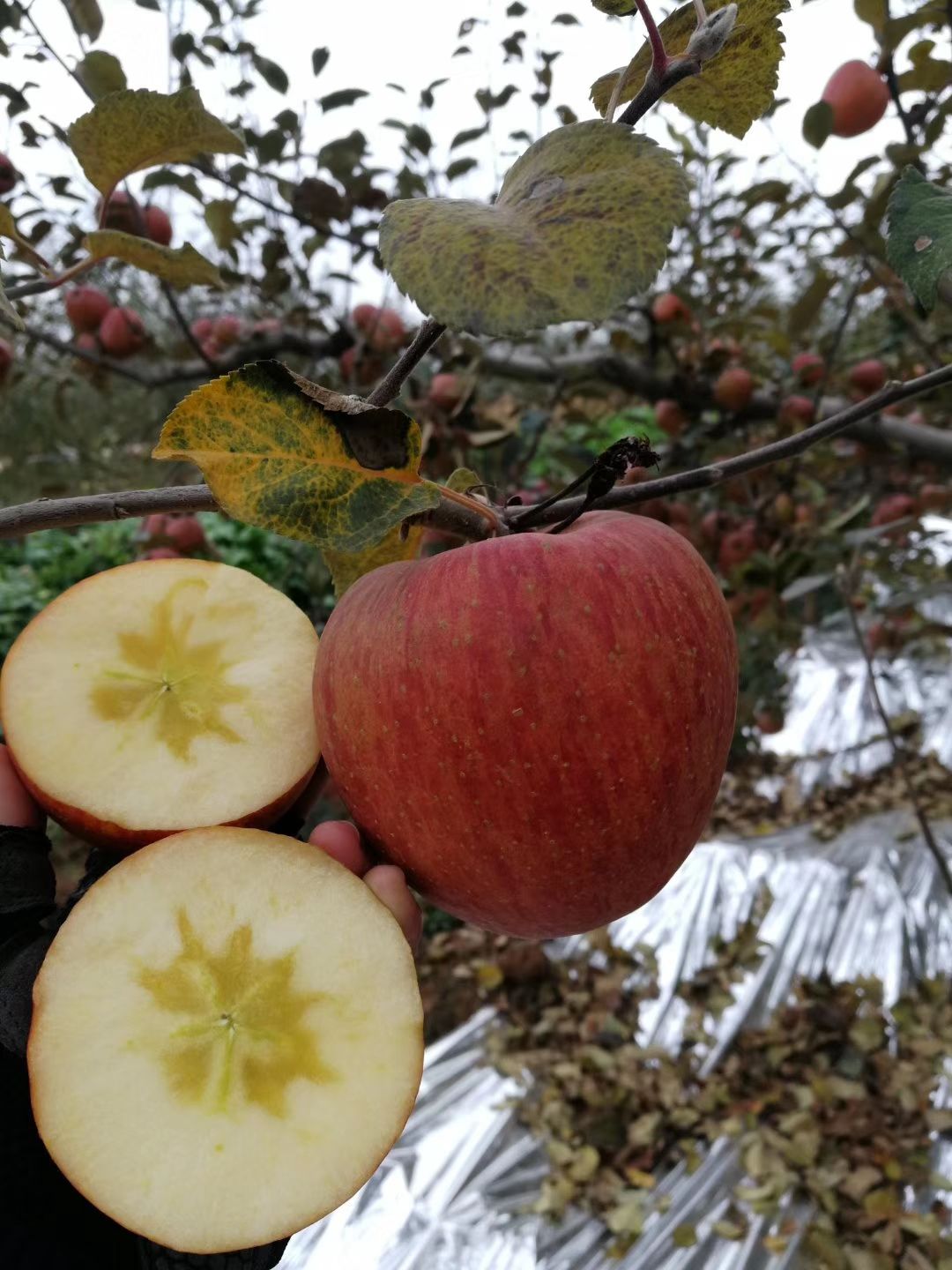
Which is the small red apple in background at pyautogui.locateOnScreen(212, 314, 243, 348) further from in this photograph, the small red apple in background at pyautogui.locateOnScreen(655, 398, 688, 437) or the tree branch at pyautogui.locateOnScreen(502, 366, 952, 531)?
the tree branch at pyautogui.locateOnScreen(502, 366, 952, 531)

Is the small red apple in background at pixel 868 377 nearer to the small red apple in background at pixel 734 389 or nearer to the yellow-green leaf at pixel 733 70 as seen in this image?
the small red apple in background at pixel 734 389

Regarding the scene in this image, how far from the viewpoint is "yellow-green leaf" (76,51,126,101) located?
788 mm

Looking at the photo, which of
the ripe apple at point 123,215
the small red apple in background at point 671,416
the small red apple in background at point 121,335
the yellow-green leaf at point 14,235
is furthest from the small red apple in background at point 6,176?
the small red apple in background at point 671,416

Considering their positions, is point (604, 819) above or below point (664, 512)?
above

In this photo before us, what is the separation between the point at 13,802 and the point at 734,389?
1.22 meters

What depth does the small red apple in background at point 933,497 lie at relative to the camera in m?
1.54

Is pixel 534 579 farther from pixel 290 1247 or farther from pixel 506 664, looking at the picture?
pixel 290 1247

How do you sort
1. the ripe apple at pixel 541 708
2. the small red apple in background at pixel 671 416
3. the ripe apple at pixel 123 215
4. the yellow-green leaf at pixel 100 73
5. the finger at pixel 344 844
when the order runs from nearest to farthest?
1. the ripe apple at pixel 541 708
2. the finger at pixel 344 844
3. the yellow-green leaf at pixel 100 73
4. the ripe apple at pixel 123 215
5. the small red apple in background at pixel 671 416

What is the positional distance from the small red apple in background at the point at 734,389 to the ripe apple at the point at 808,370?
0.52 feet

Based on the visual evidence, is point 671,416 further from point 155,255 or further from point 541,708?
point 541,708

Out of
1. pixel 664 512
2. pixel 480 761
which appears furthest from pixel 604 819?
pixel 664 512

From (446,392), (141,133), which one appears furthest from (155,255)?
(446,392)

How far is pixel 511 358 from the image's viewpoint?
155 cm

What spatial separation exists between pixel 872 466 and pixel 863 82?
2.19 ft
